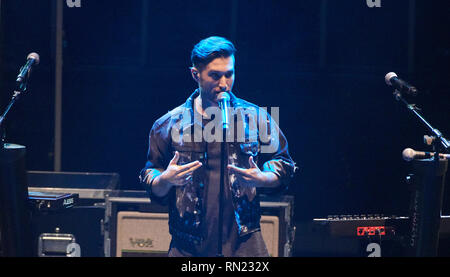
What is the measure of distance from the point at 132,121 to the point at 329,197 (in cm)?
165

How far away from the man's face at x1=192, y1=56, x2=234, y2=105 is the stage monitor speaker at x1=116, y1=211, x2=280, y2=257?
82 centimetres

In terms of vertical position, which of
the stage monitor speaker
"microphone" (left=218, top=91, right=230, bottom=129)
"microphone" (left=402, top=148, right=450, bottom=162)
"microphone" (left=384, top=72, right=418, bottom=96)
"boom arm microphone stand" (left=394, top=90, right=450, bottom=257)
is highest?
"microphone" (left=384, top=72, right=418, bottom=96)

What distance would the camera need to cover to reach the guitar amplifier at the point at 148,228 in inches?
139

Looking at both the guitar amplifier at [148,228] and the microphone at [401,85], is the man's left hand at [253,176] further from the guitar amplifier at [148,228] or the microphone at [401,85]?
the microphone at [401,85]

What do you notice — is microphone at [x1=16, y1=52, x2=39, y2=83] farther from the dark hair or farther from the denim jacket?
the dark hair

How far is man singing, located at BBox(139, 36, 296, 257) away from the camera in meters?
3.26

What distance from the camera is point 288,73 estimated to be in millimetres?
4266

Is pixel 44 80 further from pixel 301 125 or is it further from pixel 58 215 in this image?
pixel 301 125

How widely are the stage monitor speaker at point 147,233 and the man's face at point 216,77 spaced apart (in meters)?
0.82

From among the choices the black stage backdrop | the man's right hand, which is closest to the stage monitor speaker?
the man's right hand

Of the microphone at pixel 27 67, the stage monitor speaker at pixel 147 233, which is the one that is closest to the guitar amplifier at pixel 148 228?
the stage monitor speaker at pixel 147 233

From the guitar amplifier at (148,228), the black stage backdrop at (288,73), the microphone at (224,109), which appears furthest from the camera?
the black stage backdrop at (288,73)

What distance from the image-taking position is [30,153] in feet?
14.4

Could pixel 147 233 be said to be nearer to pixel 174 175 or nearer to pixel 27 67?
pixel 174 175
